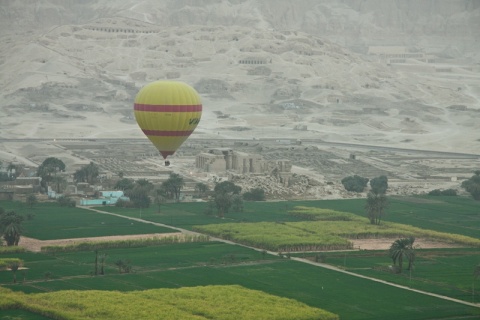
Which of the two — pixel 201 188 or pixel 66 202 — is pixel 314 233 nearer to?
pixel 66 202

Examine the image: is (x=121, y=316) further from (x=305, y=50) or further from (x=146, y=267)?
(x=305, y=50)

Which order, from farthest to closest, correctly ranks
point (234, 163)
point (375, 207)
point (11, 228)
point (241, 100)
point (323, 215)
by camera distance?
point (241, 100) < point (234, 163) < point (323, 215) < point (375, 207) < point (11, 228)

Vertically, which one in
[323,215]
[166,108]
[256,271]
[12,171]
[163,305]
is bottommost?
[163,305]

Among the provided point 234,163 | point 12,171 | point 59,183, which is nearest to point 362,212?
point 59,183

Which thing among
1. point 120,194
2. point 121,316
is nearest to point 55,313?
point 121,316

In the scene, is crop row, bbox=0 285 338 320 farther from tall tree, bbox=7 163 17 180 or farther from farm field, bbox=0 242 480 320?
tall tree, bbox=7 163 17 180

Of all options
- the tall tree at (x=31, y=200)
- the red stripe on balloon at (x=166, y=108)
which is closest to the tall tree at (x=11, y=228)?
the red stripe on balloon at (x=166, y=108)

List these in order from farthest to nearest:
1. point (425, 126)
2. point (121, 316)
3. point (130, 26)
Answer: point (130, 26) < point (425, 126) < point (121, 316)
